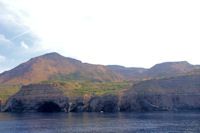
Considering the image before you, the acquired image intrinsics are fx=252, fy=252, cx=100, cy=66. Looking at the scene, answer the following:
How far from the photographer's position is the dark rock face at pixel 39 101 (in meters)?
135

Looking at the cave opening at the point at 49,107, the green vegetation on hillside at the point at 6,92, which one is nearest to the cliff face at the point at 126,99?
the cave opening at the point at 49,107

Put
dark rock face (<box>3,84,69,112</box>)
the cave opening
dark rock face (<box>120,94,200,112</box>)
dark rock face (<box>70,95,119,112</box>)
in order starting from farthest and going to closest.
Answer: the cave opening
dark rock face (<box>3,84,69,112</box>)
dark rock face (<box>70,95,119,112</box>)
dark rock face (<box>120,94,200,112</box>)

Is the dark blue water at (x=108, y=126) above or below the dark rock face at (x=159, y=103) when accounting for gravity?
below

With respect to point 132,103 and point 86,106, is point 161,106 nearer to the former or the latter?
point 132,103

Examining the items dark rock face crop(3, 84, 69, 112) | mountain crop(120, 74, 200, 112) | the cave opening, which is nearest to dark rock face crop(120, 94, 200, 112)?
mountain crop(120, 74, 200, 112)

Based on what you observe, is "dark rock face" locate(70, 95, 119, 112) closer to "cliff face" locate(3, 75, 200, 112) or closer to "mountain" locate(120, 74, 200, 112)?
"cliff face" locate(3, 75, 200, 112)

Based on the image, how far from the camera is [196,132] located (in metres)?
55.3

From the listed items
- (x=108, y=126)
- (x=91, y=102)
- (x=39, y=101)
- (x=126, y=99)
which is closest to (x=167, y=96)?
(x=126, y=99)

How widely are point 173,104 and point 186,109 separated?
6.34m

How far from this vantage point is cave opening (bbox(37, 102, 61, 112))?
137m

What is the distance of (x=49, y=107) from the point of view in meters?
140

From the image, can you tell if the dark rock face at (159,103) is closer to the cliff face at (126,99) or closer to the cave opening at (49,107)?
the cliff face at (126,99)

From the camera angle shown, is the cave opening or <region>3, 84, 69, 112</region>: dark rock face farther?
the cave opening

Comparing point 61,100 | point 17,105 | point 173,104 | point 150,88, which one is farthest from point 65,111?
point 173,104
